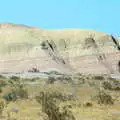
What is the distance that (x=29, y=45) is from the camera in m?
155

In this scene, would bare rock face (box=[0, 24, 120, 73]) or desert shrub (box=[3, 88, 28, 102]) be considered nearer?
desert shrub (box=[3, 88, 28, 102])

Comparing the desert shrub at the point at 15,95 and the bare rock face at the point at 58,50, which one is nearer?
the desert shrub at the point at 15,95

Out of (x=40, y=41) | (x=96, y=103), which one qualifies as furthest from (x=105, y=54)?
(x=96, y=103)

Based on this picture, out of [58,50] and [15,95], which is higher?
[58,50]

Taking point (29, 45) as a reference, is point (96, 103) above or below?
below

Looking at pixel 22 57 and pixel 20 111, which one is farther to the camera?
pixel 22 57

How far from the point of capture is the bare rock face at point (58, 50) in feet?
473

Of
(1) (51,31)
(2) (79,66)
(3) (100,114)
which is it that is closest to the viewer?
(3) (100,114)

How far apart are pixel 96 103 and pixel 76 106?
7.16ft

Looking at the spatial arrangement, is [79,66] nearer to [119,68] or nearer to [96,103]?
[119,68]

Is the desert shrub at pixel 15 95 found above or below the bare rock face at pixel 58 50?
below

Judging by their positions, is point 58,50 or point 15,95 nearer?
point 15,95

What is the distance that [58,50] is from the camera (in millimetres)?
156500

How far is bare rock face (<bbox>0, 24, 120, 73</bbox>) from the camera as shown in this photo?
144250mm
